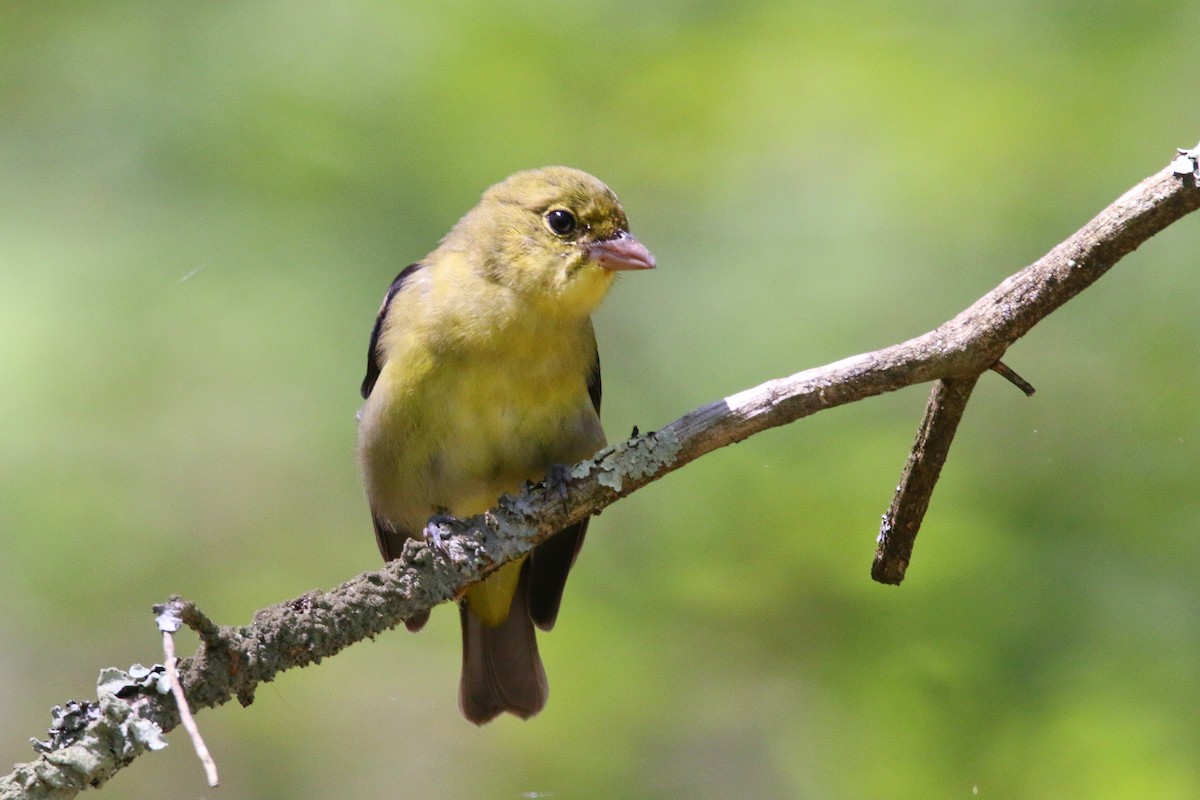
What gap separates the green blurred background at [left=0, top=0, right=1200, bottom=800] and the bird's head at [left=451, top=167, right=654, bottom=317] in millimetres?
1838

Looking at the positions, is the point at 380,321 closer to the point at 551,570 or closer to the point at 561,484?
the point at 551,570

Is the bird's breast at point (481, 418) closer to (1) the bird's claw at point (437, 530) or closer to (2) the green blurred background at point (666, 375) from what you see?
(1) the bird's claw at point (437, 530)

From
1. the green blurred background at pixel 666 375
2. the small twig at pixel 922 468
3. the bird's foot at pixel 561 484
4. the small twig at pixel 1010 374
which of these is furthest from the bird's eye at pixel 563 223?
the green blurred background at pixel 666 375

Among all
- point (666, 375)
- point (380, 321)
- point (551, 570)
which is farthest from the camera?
point (666, 375)

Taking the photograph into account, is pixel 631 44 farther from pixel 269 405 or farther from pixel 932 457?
pixel 932 457

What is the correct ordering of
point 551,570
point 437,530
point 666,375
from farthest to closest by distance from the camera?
point 666,375 → point 551,570 → point 437,530

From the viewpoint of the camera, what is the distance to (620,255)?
409 centimetres

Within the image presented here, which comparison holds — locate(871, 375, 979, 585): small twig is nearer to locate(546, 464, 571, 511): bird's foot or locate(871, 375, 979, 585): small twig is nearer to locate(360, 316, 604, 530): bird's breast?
locate(546, 464, 571, 511): bird's foot

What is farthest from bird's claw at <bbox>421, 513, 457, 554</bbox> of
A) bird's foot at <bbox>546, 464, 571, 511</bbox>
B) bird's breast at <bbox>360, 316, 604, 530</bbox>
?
bird's foot at <bbox>546, 464, 571, 511</bbox>

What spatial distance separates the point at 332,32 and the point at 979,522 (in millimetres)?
4595

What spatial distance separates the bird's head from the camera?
411 centimetres

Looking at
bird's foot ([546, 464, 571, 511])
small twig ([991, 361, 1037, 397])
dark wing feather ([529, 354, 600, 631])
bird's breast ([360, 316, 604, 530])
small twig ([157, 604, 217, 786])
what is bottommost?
small twig ([157, 604, 217, 786])

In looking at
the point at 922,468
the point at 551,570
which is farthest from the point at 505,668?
the point at 922,468

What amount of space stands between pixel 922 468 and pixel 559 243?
150 centimetres
